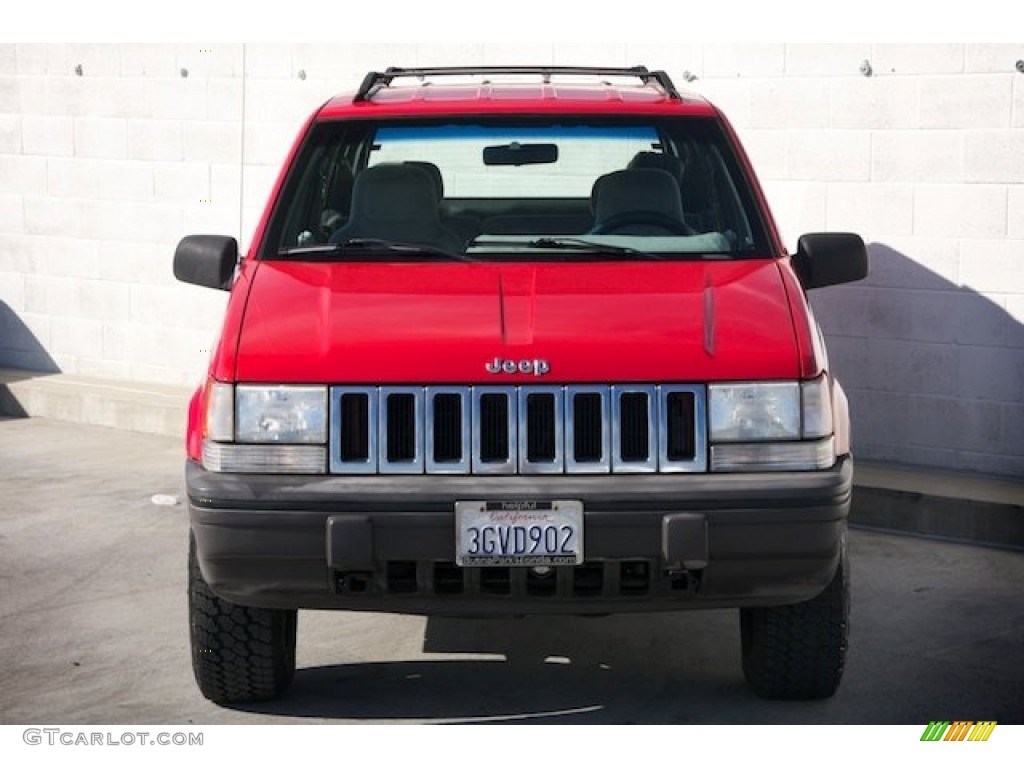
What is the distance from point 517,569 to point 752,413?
771 millimetres

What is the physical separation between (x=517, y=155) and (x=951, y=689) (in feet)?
8.05

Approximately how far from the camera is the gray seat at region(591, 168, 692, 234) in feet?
22.2

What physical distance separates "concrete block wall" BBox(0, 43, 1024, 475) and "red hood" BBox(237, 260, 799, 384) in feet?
11.4

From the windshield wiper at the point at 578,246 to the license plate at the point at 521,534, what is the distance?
47.0 inches

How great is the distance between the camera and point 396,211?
6781 millimetres

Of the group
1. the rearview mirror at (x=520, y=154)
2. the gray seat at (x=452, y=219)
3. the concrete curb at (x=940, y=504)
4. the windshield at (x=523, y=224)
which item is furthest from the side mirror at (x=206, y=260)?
the concrete curb at (x=940, y=504)

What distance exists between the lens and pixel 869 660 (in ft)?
22.4

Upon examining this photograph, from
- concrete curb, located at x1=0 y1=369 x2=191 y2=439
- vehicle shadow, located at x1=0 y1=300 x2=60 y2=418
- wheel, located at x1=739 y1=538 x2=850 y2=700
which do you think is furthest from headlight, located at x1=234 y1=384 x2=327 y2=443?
vehicle shadow, located at x1=0 y1=300 x2=60 y2=418

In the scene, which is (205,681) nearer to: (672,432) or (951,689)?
(672,432)

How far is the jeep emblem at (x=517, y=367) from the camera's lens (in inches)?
221

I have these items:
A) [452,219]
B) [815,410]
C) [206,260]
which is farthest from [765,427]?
[452,219]

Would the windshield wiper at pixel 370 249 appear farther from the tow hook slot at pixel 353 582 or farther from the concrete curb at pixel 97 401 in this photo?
the concrete curb at pixel 97 401

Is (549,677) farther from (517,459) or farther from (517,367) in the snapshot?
(517,367)

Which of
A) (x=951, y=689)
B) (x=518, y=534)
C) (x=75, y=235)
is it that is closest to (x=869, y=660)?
→ (x=951, y=689)
